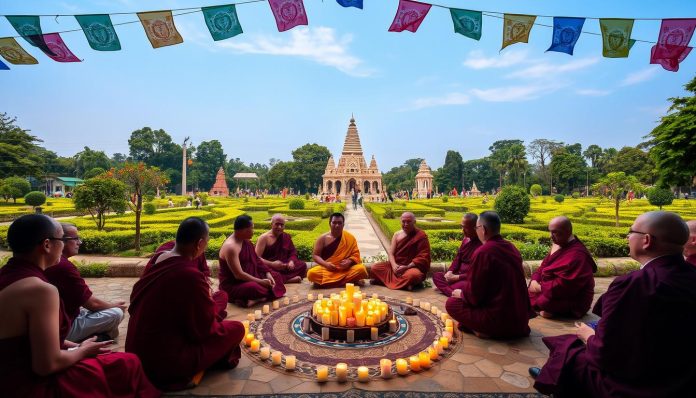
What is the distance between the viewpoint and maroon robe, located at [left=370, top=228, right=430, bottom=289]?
257 inches

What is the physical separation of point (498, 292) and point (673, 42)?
563 centimetres

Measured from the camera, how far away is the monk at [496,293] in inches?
167

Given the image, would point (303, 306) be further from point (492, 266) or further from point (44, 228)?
point (44, 228)

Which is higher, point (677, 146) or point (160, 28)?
point (160, 28)

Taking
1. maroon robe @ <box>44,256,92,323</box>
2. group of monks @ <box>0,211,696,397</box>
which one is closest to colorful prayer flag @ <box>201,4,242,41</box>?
group of monks @ <box>0,211,696,397</box>

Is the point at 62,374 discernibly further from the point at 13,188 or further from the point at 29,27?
the point at 13,188

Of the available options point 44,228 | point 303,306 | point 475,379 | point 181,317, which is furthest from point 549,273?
point 44,228

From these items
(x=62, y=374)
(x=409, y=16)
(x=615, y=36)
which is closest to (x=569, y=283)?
(x=615, y=36)

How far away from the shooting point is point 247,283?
18.4ft

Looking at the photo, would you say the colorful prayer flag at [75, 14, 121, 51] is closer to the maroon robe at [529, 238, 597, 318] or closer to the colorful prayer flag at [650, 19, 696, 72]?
the maroon robe at [529, 238, 597, 318]

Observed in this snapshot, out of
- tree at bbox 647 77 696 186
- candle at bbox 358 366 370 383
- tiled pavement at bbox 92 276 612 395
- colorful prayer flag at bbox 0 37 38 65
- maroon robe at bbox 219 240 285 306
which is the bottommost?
tiled pavement at bbox 92 276 612 395

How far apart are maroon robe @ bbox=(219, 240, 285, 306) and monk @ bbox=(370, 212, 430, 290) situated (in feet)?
6.31

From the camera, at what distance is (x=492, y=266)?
423 cm

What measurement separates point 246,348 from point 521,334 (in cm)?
316
